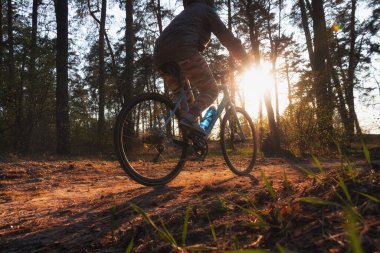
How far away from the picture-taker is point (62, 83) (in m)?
12.9

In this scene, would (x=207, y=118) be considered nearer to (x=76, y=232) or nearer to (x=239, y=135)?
(x=239, y=135)

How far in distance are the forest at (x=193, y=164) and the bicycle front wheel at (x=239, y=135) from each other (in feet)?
0.15

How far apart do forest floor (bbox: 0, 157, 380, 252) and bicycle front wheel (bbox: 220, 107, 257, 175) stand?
165cm

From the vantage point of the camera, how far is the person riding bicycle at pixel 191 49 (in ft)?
11.7

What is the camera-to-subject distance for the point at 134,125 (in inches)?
156

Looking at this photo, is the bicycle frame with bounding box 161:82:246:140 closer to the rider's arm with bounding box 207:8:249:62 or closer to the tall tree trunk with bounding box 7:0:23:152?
the rider's arm with bounding box 207:8:249:62

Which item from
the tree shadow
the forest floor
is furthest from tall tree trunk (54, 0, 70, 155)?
the tree shadow

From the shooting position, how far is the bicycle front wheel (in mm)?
4793

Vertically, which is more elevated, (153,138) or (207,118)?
(207,118)

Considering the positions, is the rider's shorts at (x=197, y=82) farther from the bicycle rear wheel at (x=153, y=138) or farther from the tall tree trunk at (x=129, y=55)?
the tall tree trunk at (x=129, y=55)

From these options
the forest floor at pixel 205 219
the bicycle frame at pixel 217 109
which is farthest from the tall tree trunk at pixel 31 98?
the forest floor at pixel 205 219


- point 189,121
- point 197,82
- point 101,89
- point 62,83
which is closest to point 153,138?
point 189,121

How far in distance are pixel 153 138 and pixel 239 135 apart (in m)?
2.11

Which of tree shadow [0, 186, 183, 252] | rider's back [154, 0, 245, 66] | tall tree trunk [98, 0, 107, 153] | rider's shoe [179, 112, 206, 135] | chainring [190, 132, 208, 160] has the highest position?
tall tree trunk [98, 0, 107, 153]
